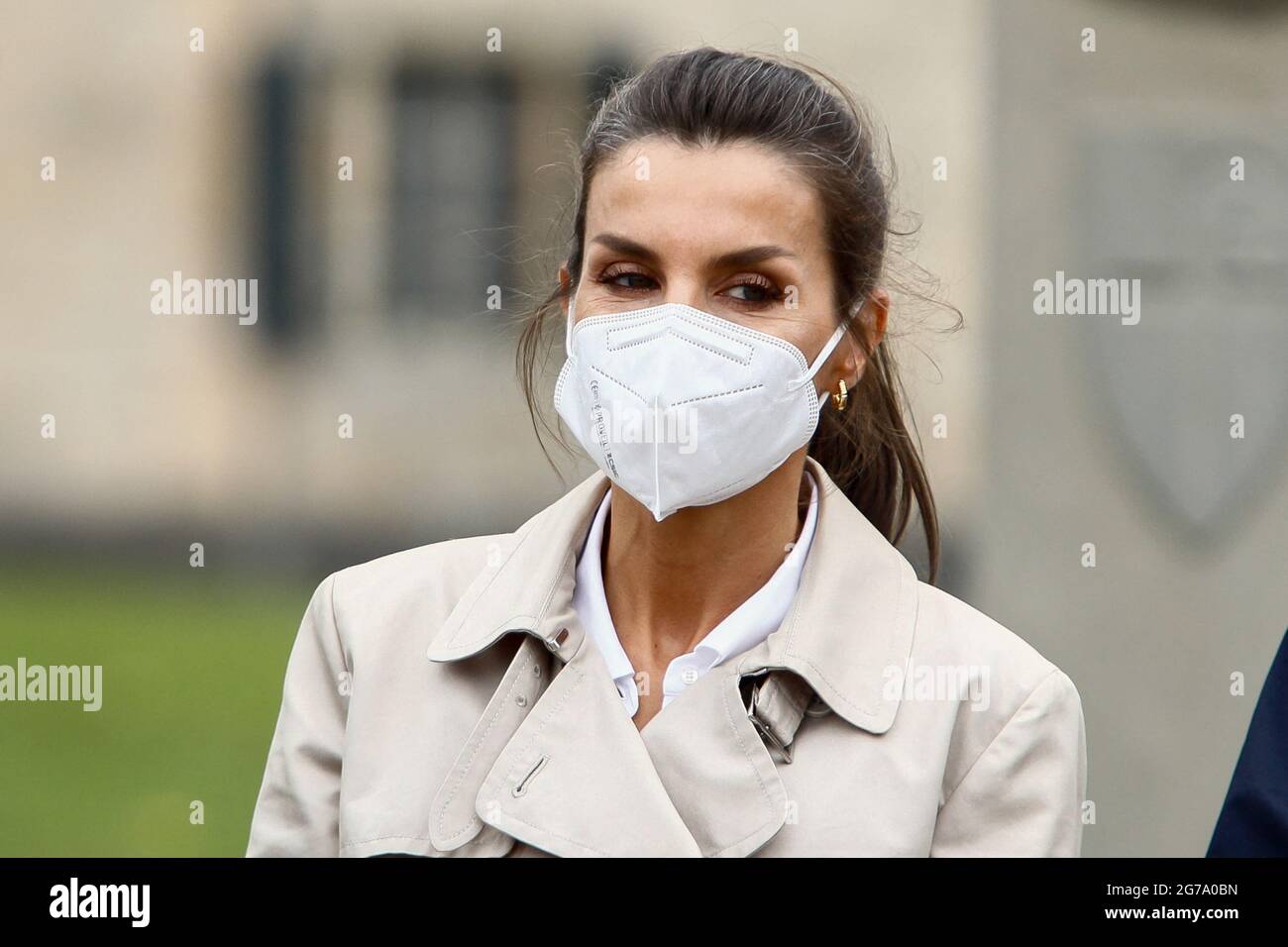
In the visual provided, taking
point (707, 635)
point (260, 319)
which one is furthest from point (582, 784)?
point (260, 319)

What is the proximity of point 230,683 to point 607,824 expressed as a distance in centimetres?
754

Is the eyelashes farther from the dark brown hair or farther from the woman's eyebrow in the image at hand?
the dark brown hair

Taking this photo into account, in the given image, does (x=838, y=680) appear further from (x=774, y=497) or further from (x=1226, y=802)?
(x=1226, y=802)

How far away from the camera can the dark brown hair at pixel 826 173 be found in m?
2.56

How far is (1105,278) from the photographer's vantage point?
447 cm

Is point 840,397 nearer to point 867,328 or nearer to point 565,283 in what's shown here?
point 867,328

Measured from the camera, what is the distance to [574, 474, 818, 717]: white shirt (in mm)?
2484

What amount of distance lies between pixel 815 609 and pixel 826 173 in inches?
28.1

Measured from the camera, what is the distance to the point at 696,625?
256 cm

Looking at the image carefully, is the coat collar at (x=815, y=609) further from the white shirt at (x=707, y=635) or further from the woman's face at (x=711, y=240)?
the woman's face at (x=711, y=240)

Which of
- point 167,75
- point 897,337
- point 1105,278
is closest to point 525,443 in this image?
point 167,75

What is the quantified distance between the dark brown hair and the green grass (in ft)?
14.1
